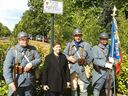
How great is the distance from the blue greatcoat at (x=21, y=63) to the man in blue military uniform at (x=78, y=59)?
47.1 inches

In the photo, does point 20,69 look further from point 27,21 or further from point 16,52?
point 27,21

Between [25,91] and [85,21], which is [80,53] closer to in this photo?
[25,91]

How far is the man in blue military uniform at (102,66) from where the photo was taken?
8.74 m

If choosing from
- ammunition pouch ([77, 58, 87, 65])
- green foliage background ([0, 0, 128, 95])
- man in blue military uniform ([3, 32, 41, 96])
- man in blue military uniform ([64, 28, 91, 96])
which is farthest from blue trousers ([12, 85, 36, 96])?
ammunition pouch ([77, 58, 87, 65])

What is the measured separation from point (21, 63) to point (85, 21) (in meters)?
17.6

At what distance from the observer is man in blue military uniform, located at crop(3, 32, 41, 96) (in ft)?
24.0

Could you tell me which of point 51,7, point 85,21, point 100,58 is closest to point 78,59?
point 100,58

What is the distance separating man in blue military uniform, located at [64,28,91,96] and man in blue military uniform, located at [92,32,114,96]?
25 centimetres

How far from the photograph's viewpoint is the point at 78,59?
857cm

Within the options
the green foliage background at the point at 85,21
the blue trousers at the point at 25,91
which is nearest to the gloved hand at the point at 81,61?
the green foliage background at the point at 85,21

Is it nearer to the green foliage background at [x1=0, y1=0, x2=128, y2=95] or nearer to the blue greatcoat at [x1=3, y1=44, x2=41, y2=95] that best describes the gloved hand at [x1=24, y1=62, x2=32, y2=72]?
the blue greatcoat at [x1=3, y1=44, x2=41, y2=95]

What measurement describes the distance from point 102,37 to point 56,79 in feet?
5.55

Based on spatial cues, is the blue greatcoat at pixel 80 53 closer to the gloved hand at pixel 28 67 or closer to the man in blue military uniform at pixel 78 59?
the man in blue military uniform at pixel 78 59

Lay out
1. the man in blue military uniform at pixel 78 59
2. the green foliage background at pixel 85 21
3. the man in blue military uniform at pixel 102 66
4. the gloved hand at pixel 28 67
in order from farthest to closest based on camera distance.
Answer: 1. the green foliage background at pixel 85 21
2. the man in blue military uniform at pixel 102 66
3. the man in blue military uniform at pixel 78 59
4. the gloved hand at pixel 28 67
